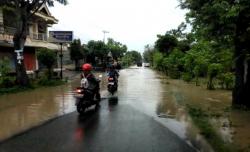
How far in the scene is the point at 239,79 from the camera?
43.3ft

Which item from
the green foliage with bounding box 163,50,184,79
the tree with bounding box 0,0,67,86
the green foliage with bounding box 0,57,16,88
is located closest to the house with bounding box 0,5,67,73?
the tree with bounding box 0,0,67,86

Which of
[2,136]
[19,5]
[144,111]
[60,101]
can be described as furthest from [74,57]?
[2,136]

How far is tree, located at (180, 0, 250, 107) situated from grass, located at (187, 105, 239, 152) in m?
1.86

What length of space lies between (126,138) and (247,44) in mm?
5791

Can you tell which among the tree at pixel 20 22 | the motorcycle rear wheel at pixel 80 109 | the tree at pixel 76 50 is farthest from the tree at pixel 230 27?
the tree at pixel 76 50

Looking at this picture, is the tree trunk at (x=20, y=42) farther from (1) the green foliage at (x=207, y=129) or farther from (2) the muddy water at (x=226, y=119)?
(1) the green foliage at (x=207, y=129)

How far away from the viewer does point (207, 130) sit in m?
9.30

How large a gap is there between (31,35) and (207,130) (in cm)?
2629

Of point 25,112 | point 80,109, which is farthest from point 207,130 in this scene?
point 25,112

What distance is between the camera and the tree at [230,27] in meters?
10.5

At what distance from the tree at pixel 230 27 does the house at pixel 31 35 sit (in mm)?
17700

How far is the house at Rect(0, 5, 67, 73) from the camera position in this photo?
27.3 metres

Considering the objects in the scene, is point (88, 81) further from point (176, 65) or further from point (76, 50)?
point (76, 50)

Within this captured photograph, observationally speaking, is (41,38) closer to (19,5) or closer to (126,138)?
(19,5)
